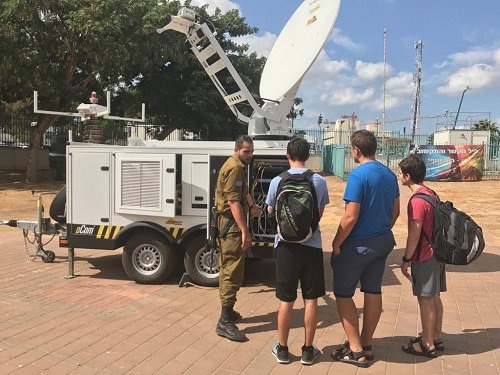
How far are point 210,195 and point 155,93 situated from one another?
64.7ft

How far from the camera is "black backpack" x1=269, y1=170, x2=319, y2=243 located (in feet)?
11.7

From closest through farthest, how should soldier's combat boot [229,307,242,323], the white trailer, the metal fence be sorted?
1. soldier's combat boot [229,307,242,323]
2. the white trailer
3. the metal fence

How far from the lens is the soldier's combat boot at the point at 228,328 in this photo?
4.41 meters

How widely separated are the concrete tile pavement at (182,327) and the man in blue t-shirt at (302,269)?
1.21 ft

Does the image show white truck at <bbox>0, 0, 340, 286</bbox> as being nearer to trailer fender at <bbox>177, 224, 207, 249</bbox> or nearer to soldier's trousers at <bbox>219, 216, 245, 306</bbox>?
trailer fender at <bbox>177, 224, 207, 249</bbox>

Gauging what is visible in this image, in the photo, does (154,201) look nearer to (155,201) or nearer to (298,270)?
(155,201)

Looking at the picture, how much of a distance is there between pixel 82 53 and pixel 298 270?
61.2ft

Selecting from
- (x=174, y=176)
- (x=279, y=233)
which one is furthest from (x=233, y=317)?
(x=174, y=176)

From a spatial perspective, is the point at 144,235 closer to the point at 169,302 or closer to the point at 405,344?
the point at 169,302

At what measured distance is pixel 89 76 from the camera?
2042cm

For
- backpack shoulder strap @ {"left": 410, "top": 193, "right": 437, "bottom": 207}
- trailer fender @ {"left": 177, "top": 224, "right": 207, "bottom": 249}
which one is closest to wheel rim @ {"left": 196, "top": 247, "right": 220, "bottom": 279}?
trailer fender @ {"left": 177, "top": 224, "right": 207, "bottom": 249}

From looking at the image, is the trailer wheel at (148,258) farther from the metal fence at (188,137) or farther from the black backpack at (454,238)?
the metal fence at (188,137)

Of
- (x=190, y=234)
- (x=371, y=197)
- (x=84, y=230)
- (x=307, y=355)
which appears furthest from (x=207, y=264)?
(x=371, y=197)

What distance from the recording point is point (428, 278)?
3.95 m
